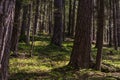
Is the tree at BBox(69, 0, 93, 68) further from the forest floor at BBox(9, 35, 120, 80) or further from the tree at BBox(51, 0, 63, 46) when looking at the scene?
the tree at BBox(51, 0, 63, 46)

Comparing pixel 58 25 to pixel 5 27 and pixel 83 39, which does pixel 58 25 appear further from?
pixel 5 27

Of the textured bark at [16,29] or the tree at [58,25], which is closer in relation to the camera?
the textured bark at [16,29]

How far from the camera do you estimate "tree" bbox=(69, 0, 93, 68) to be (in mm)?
13477

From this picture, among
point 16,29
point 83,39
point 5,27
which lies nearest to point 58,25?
point 16,29

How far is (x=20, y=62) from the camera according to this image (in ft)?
46.9

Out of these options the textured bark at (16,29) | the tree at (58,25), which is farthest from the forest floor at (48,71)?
the tree at (58,25)

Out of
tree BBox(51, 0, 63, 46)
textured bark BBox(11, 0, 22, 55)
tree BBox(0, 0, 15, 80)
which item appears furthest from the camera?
tree BBox(51, 0, 63, 46)

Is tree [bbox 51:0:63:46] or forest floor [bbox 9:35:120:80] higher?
tree [bbox 51:0:63:46]

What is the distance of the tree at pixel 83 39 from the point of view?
13477mm

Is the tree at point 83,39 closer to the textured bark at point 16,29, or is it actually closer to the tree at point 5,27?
the textured bark at point 16,29

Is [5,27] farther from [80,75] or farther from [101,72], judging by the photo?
[101,72]

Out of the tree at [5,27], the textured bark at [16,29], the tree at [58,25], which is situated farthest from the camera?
the tree at [58,25]

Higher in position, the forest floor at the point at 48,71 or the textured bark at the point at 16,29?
the textured bark at the point at 16,29

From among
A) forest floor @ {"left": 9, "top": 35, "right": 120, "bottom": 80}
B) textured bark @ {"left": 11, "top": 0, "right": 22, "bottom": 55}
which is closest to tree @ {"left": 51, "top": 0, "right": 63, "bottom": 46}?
forest floor @ {"left": 9, "top": 35, "right": 120, "bottom": 80}
